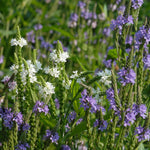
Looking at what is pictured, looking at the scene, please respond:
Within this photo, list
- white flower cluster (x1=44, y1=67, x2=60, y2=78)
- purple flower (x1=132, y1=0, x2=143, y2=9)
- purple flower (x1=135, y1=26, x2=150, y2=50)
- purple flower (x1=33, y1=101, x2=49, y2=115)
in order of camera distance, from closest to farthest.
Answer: purple flower (x1=33, y1=101, x2=49, y2=115)
white flower cluster (x1=44, y1=67, x2=60, y2=78)
purple flower (x1=135, y1=26, x2=150, y2=50)
purple flower (x1=132, y1=0, x2=143, y2=9)

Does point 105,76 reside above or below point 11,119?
above

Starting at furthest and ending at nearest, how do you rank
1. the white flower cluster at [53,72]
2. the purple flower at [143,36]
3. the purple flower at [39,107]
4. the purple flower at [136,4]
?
the purple flower at [136,4], the purple flower at [143,36], the white flower cluster at [53,72], the purple flower at [39,107]

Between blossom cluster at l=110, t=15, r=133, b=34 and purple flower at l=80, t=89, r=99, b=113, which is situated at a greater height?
blossom cluster at l=110, t=15, r=133, b=34

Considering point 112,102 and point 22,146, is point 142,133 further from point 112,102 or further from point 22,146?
point 22,146

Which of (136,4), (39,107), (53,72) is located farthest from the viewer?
(136,4)

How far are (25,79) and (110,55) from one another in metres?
0.92

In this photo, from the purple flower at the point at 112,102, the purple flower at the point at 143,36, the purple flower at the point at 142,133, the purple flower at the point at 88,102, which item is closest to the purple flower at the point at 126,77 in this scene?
the purple flower at the point at 112,102

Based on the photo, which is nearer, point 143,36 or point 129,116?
point 129,116

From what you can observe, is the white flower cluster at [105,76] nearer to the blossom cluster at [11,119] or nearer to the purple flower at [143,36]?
the purple flower at [143,36]

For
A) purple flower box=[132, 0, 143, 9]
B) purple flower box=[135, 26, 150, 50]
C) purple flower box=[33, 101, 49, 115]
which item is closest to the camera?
purple flower box=[33, 101, 49, 115]

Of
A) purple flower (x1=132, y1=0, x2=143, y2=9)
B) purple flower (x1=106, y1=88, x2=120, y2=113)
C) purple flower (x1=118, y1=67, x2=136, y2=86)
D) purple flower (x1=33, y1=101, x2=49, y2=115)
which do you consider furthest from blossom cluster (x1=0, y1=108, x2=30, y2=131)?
purple flower (x1=132, y1=0, x2=143, y2=9)

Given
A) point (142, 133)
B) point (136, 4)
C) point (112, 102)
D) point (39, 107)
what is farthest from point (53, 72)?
point (136, 4)

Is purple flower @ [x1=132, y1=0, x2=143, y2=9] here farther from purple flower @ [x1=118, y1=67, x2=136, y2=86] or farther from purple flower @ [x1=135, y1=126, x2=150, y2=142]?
purple flower @ [x1=135, y1=126, x2=150, y2=142]

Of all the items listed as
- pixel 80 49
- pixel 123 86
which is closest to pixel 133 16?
pixel 123 86
